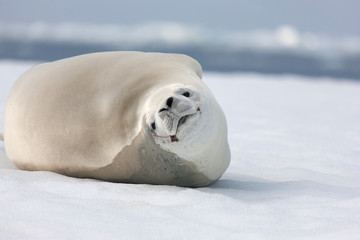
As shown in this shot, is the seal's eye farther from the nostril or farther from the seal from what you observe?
the nostril

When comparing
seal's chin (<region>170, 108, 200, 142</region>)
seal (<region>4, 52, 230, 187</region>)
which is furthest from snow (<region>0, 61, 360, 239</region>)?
seal's chin (<region>170, 108, 200, 142</region>)

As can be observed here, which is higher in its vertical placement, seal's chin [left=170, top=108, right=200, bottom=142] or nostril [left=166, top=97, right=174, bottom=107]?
nostril [left=166, top=97, right=174, bottom=107]

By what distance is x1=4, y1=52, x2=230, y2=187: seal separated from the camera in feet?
7.02

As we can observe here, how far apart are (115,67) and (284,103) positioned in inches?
190

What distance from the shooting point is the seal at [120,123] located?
7.02 ft

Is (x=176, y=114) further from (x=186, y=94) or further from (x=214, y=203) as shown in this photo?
(x=214, y=203)

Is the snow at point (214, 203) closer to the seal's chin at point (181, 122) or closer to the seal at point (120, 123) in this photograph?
the seal at point (120, 123)

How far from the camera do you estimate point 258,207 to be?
2086 mm

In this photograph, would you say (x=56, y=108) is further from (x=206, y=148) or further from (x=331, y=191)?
(x=331, y=191)

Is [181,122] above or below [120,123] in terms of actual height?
above

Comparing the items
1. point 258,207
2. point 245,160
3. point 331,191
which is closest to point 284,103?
point 245,160

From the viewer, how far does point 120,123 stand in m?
2.31

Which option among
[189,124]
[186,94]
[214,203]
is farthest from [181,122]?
[214,203]

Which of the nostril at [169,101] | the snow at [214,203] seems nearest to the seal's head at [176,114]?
the nostril at [169,101]
